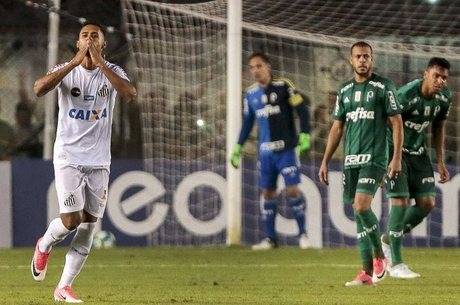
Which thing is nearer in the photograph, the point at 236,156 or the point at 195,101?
the point at 236,156

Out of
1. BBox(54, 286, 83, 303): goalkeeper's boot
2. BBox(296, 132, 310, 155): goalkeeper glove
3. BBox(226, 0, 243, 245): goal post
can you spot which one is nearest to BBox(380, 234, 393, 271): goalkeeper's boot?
BBox(296, 132, 310, 155): goalkeeper glove

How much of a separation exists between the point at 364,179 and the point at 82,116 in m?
2.32

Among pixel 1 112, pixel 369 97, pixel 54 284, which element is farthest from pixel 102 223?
pixel 369 97

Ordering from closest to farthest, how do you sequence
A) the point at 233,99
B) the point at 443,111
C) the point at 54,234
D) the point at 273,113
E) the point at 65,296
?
the point at 65,296 < the point at 54,234 < the point at 443,111 < the point at 273,113 < the point at 233,99

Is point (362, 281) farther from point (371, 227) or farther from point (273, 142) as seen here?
point (273, 142)

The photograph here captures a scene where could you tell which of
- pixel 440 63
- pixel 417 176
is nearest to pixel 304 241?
pixel 417 176

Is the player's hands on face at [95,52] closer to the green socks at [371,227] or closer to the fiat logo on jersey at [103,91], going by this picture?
the fiat logo on jersey at [103,91]

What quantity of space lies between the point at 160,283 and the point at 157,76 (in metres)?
6.87

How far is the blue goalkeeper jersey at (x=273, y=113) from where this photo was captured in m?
16.5

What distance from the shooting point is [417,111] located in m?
12.6

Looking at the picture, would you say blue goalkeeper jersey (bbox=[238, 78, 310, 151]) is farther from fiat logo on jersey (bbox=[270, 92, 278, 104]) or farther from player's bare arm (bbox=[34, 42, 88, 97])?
player's bare arm (bbox=[34, 42, 88, 97])

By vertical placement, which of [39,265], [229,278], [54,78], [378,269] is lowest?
[229,278]

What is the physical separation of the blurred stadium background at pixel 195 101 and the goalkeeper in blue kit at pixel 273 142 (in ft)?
2.03

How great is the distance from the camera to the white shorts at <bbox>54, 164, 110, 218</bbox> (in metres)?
9.85
